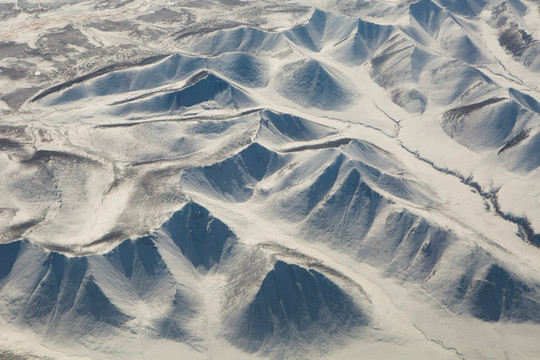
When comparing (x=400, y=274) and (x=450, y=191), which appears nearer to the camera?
(x=400, y=274)

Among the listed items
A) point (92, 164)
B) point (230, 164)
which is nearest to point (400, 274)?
point (230, 164)

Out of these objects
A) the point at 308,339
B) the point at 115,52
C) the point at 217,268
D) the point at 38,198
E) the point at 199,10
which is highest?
the point at 199,10

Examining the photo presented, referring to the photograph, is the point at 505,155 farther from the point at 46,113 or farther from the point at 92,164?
the point at 46,113

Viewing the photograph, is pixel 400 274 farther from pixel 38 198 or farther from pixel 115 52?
pixel 115 52

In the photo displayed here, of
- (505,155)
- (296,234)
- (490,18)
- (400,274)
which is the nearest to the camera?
(400,274)

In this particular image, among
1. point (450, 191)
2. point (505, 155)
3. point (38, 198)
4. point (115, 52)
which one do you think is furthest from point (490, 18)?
point (38, 198)

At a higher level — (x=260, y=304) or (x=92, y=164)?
(x=92, y=164)

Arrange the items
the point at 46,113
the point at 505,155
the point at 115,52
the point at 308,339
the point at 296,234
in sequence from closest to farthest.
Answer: the point at 308,339, the point at 296,234, the point at 505,155, the point at 46,113, the point at 115,52
